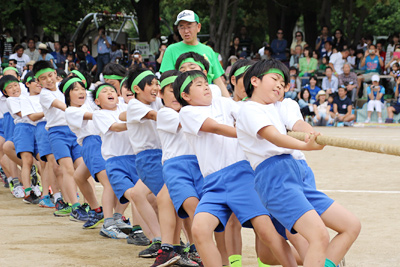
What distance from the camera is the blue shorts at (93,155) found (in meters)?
6.95

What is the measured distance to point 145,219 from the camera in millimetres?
5926

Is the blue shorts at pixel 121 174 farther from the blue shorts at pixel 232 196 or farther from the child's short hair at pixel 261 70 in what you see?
the child's short hair at pixel 261 70

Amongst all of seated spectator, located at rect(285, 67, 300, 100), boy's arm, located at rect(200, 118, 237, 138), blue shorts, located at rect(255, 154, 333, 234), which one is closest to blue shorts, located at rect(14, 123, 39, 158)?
boy's arm, located at rect(200, 118, 237, 138)

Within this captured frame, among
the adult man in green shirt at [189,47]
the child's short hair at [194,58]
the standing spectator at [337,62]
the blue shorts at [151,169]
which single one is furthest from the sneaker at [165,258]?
the standing spectator at [337,62]

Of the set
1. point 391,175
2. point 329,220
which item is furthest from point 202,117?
point 391,175

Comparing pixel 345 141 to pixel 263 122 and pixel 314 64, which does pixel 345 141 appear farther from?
pixel 314 64

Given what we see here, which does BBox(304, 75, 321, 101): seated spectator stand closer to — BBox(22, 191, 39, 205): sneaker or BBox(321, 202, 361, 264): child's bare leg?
BBox(22, 191, 39, 205): sneaker

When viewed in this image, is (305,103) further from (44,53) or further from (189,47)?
(189,47)

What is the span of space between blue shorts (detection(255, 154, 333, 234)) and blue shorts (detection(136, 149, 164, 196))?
1.65m

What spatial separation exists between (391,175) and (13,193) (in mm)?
5342

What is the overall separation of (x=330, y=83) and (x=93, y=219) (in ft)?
45.6

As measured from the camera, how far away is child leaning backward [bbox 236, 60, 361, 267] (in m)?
3.89

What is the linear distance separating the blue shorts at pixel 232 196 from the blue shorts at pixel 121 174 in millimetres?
1891

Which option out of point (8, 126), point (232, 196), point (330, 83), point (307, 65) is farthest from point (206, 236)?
point (307, 65)
